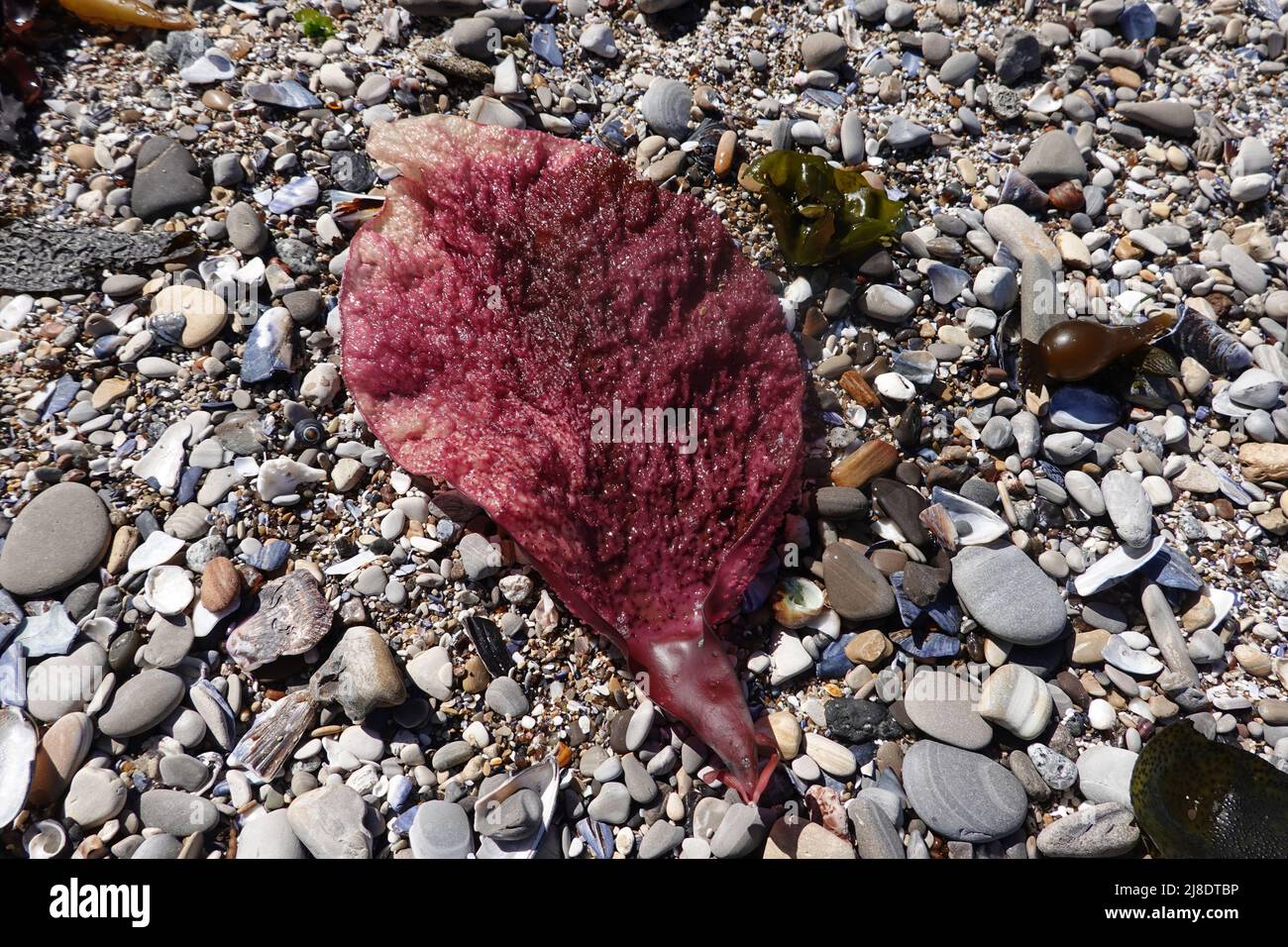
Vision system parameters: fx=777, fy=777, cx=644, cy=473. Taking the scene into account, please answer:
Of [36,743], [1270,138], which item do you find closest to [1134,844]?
[1270,138]

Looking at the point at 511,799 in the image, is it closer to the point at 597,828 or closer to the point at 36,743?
the point at 597,828

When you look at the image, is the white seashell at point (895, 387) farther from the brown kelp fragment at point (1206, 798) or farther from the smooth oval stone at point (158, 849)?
the smooth oval stone at point (158, 849)

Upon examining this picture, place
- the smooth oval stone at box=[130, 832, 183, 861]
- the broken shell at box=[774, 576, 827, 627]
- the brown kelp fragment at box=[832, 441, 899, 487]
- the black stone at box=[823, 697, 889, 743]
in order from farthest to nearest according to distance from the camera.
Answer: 1. the brown kelp fragment at box=[832, 441, 899, 487]
2. the broken shell at box=[774, 576, 827, 627]
3. the black stone at box=[823, 697, 889, 743]
4. the smooth oval stone at box=[130, 832, 183, 861]

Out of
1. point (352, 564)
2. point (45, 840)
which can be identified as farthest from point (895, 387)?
point (45, 840)

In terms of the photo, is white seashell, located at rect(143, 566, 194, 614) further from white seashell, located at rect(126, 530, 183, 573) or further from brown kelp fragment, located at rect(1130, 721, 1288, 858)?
brown kelp fragment, located at rect(1130, 721, 1288, 858)

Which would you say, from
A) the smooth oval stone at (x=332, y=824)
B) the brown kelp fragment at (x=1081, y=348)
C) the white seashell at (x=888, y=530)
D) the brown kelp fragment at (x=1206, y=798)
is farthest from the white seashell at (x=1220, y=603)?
the smooth oval stone at (x=332, y=824)

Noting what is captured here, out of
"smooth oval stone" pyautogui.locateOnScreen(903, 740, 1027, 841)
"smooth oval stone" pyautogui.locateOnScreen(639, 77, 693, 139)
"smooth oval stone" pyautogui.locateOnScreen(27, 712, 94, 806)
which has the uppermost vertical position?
"smooth oval stone" pyautogui.locateOnScreen(639, 77, 693, 139)

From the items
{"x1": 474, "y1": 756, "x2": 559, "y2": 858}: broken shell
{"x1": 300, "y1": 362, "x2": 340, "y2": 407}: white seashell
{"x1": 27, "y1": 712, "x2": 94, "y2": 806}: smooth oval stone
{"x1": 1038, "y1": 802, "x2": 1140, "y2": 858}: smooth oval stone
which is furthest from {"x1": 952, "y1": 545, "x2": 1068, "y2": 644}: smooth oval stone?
{"x1": 27, "y1": 712, "x2": 94, "y2": 806}: smooth oval stone
